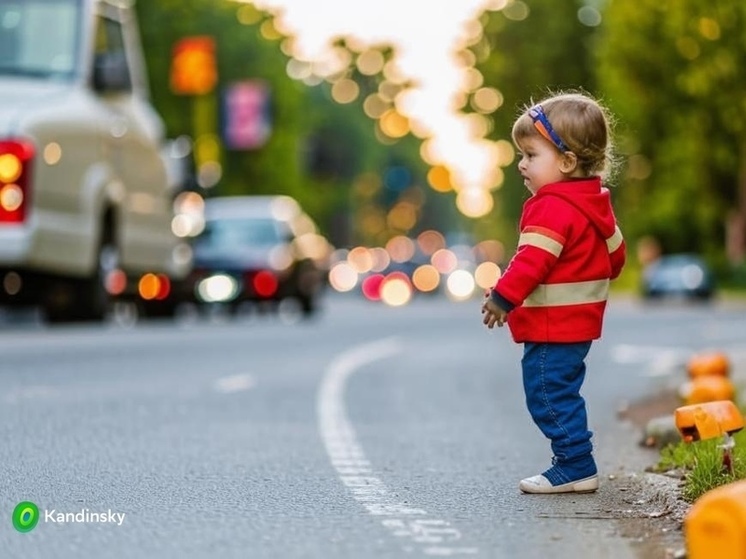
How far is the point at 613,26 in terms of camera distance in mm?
54562

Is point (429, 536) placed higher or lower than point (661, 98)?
lower

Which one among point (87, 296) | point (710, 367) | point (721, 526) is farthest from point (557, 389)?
point (87, 296)

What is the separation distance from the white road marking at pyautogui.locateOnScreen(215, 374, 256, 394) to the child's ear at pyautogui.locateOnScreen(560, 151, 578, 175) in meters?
6.32

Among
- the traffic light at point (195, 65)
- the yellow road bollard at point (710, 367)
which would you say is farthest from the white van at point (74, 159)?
the traffic light at point (195, 65)

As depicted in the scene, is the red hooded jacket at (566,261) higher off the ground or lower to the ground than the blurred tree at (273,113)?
lower

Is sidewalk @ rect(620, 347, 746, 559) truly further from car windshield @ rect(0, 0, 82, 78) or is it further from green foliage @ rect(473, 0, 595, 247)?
green foliage @ rect(473, 0, 595, 247)

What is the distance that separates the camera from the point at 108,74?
18250 millimetres

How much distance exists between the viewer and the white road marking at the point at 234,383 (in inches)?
525

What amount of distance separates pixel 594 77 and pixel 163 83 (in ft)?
59.8

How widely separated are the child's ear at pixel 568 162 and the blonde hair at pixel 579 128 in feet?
0.06

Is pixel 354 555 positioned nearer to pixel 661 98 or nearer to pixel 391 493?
pixel 391 493

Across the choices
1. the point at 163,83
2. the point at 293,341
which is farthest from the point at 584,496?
the point at 163,83

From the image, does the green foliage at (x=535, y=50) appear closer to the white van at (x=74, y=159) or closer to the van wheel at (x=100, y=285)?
the white van at (x=74, y=159)

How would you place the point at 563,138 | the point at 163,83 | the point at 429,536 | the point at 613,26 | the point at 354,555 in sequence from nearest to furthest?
the point at 354,555
the point at 429,536
the point at 563,138
the point at 613,26
the point at 163,83
